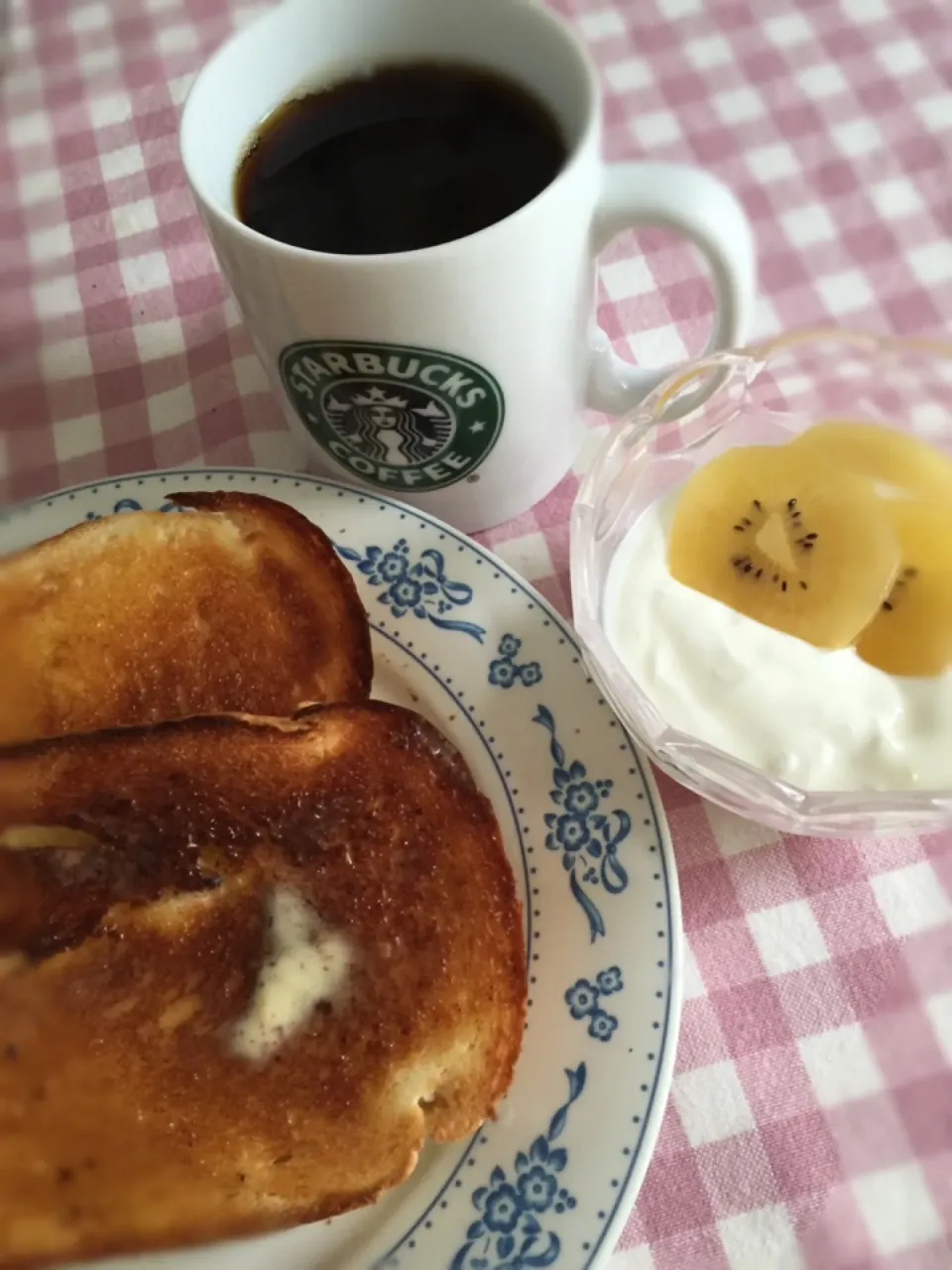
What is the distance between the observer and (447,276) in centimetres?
71

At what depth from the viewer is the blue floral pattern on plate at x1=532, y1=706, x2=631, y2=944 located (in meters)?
0.76

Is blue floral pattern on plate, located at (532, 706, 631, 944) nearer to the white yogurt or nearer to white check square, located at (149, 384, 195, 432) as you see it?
the white yogurt

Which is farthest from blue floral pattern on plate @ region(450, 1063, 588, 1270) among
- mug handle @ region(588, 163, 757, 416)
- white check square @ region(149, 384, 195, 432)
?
white check square @ region(149, 384, 195, 432)

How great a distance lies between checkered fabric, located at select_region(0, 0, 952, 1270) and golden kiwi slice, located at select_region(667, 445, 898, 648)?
160 millimetres

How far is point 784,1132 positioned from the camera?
75cm

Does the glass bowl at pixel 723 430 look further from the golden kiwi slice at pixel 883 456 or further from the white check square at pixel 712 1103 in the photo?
the white check square at pixel 712 1103

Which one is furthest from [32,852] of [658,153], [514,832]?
[658,153]

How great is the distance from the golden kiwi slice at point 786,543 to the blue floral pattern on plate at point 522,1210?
38 centimetres

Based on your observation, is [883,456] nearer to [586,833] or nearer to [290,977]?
[586,833]

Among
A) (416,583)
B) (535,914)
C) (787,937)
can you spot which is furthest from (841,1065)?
(416,583)

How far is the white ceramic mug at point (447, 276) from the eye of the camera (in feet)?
2.38

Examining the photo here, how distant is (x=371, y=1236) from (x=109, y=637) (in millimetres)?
463

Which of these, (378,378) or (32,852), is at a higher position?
(378,378)

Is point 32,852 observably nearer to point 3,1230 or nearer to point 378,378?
point 3,1230
